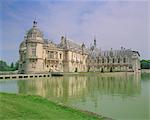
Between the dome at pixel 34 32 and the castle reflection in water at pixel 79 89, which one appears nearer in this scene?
the castle reflection in water at pixel 79 89

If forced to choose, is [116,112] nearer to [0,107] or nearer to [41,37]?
[0,107]

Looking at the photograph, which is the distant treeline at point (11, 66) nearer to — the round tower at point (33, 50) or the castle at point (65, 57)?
the castle at point (65, 57)

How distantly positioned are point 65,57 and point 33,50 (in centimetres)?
1323

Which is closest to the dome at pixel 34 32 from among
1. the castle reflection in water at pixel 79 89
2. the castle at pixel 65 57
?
the castle at pixel 65 57

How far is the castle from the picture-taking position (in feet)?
177

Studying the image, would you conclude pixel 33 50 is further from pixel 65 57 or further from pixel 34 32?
pixel 65 57

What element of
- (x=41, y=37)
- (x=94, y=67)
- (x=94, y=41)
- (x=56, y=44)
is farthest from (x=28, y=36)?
(x=94, y=41)

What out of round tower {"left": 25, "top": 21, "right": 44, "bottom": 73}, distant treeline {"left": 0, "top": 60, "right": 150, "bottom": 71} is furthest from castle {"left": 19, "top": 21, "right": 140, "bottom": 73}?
distant treeline {"left": 0, "top": 60, "right": 150, "bottom": 71}

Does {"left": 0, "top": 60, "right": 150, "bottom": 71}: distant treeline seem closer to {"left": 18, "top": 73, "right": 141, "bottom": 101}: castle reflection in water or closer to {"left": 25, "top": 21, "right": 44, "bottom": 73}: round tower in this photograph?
{"left": 25, "top": 21, "right": 44, "bottom": 73}: round tower

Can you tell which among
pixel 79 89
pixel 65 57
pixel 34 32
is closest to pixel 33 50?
pixel 34 32

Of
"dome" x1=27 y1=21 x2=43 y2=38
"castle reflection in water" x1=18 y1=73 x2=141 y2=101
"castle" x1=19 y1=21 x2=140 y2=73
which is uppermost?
"dome" x1=27 y1=21 x2=43 y2=38

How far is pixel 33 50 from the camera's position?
53812 millimetres

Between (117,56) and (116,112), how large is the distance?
219 ft

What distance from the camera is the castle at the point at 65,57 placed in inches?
2122
